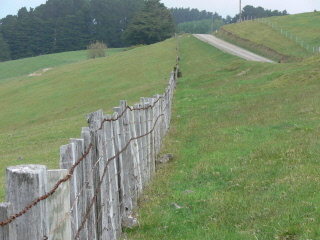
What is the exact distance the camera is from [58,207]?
3451 millimetres

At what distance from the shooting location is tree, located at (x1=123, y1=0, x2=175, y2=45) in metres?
114

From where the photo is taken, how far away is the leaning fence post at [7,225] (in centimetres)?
253

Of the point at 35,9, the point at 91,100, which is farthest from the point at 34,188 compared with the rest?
the point at 35,9

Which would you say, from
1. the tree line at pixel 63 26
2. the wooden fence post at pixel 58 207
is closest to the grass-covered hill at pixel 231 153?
the wooden fence post at pixel 58 207

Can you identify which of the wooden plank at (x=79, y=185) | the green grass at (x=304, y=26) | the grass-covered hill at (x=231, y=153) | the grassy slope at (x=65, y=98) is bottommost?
the grassy slope at (x=65, y=98)

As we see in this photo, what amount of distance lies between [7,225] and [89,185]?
244cm

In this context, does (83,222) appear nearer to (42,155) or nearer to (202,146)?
(202,146)

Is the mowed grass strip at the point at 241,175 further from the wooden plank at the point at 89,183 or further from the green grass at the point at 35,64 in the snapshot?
the green grass at the point at 35,64

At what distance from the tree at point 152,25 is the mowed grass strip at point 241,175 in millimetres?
91470

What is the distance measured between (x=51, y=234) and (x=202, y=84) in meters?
33.9

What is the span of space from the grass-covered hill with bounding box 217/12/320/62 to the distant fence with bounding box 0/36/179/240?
132ft

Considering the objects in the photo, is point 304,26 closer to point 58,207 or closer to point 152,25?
point 152,25

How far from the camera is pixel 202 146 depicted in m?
14.2

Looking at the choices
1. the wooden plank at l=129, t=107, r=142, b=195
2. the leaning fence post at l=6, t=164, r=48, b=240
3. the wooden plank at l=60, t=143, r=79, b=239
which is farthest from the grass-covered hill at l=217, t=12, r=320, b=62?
the leaning fence post at l=6, t=164, r=48, b=240
